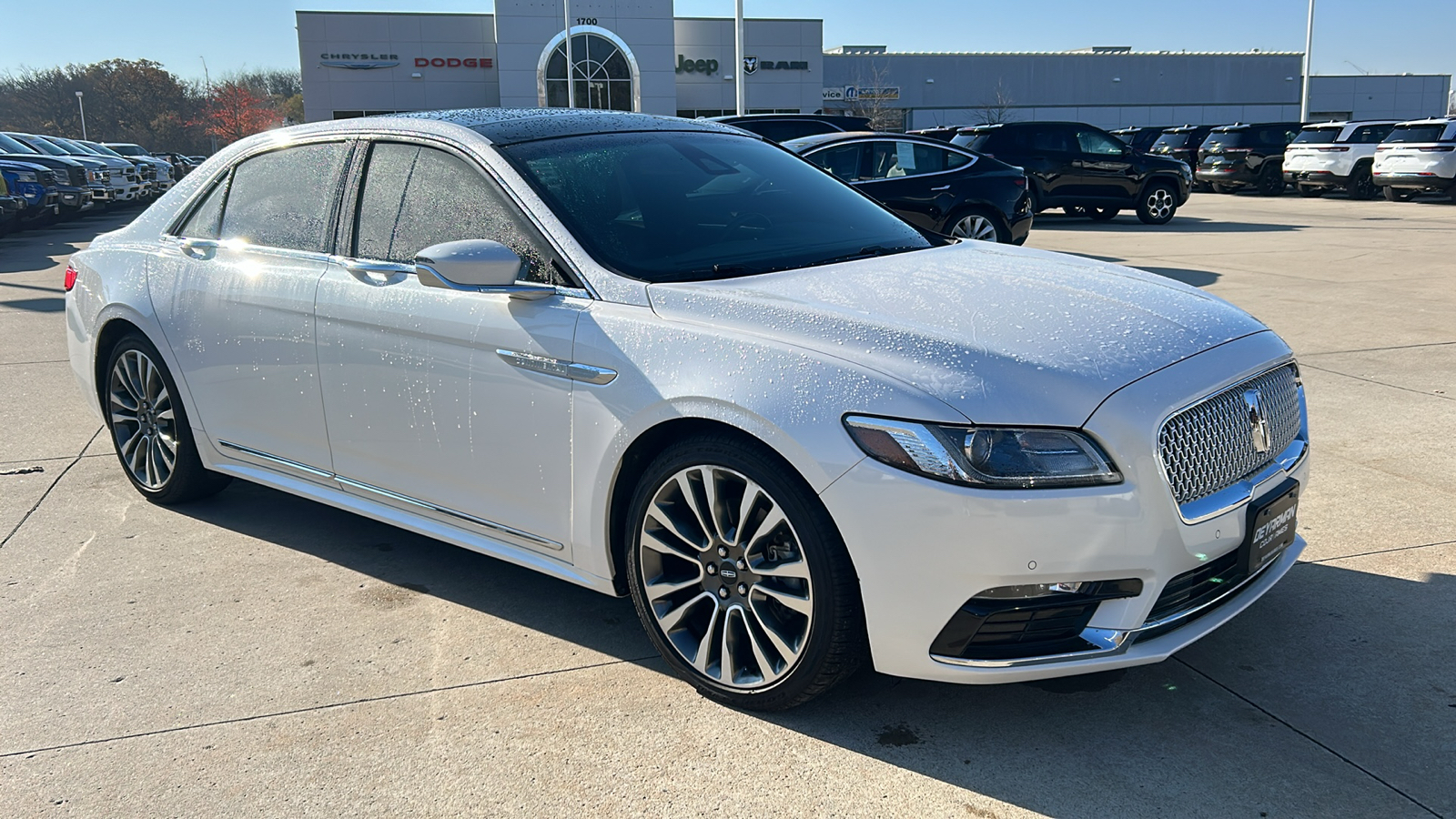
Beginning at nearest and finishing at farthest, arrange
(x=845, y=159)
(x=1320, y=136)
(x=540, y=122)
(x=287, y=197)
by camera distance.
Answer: (x=540, y=122) → (x=287, y=197) → (x=845, y=159) → (x=1320, y=136)

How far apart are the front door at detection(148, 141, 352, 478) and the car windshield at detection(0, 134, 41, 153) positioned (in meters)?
22.9

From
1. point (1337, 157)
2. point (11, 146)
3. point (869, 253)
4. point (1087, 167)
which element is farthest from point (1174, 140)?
point (869, 253)

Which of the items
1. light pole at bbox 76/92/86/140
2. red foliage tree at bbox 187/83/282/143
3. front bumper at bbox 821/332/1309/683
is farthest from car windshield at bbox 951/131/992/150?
light pole at bbox 76/92/86/140

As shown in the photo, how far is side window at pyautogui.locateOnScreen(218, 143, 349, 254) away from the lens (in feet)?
13.8

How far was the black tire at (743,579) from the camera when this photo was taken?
2.87 metres

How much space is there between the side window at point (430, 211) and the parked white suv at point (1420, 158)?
24.1m

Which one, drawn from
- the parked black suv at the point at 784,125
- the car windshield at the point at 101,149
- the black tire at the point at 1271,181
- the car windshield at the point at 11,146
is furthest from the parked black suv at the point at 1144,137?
the car windshield at the point at 101,149

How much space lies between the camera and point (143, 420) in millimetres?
5035

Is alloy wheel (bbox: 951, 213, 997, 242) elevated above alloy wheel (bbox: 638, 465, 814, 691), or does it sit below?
above

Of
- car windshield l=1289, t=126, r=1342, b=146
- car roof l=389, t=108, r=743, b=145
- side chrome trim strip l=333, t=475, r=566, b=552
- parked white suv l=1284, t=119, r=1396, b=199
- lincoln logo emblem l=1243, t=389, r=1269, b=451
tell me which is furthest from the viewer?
car windshield l=1289, t=126, r=1342, b=146

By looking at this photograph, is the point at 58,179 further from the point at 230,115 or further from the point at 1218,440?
the point at 230,115

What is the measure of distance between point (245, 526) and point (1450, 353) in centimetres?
764

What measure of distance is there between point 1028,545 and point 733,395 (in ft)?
2.68

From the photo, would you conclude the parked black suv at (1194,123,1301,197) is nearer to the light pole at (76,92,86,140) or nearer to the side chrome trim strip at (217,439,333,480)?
the side chrome trim strip at (217,439,333,480)
